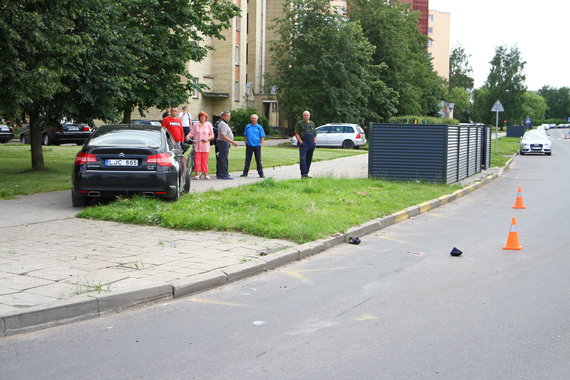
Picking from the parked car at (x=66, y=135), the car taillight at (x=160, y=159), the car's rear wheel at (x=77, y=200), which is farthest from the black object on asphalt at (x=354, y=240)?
the parked car at (x=66, y=135)

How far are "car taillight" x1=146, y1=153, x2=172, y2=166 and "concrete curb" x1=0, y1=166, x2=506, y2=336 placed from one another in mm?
3743

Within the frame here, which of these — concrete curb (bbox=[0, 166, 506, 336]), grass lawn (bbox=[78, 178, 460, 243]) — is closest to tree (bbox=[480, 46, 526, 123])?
grass lawn (bbox=[78, 178, 460, 243])

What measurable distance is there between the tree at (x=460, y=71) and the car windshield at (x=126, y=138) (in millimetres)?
121271

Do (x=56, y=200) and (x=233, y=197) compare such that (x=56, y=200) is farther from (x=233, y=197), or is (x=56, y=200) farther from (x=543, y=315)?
(x=543, y=315)

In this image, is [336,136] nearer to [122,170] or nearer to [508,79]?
[122,170]

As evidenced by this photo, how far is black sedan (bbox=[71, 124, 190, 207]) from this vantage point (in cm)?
1121

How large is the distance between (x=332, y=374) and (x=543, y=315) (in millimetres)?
2431

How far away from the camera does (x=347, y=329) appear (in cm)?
524

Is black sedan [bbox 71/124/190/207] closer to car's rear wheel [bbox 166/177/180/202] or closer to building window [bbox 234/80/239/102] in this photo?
car's rear wheel [bbox 166/177/180/202]

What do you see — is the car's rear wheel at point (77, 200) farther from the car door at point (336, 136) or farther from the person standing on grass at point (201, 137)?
the car door at point (336, 136)

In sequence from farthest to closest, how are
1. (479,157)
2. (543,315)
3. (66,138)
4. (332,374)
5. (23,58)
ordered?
1. (66,138)
2. (479,157)
3. (23,58)
4. (543,315)
5. (332,374)

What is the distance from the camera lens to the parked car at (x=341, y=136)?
39.9 m

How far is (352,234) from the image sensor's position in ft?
31.9

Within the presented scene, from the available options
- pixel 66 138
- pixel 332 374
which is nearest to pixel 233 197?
pixel 332 374
